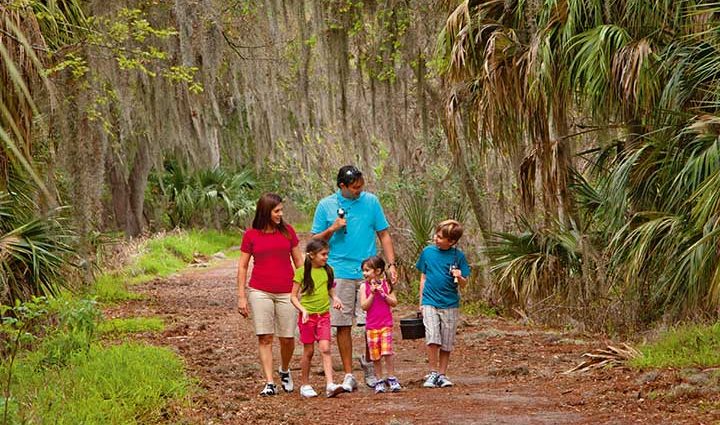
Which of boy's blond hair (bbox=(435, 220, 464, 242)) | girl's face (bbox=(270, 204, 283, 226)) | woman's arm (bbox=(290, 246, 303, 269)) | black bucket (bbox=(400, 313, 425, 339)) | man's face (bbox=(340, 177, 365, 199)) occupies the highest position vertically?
man's face (bbox=(340, 177, 365, 199))

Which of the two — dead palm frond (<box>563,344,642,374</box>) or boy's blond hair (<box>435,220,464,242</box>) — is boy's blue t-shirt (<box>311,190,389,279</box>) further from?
dead palm frond (<box>563,344,642,374</box>)

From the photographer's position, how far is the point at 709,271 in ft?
23.9

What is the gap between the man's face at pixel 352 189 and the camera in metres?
7.46

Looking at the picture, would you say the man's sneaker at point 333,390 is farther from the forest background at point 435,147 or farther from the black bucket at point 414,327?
the forest background at point 435,147

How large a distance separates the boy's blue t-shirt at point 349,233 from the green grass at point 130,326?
11.7 ft

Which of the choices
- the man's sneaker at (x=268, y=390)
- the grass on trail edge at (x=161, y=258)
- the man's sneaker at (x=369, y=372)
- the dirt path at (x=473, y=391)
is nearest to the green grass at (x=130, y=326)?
the dirt path at (x=473, y=391)

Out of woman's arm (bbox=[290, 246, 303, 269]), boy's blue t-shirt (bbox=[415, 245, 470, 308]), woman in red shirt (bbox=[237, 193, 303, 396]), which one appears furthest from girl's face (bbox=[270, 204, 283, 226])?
boy's blue t-shirt (bbox=[415, 245, 470, 308])

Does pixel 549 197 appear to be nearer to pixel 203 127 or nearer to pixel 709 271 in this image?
pixel 709 271

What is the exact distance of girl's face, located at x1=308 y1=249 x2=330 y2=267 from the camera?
717 cm

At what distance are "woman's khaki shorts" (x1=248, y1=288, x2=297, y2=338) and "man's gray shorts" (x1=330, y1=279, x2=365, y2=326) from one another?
0.31 metres

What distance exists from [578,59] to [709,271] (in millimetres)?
3069

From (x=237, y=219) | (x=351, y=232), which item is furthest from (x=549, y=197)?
(x=237, y=219)

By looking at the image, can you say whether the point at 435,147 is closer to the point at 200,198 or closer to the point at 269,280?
the point at 269,280

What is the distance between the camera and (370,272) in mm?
7242
